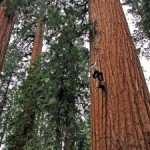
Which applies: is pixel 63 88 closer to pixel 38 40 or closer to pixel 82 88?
pixel 82 88

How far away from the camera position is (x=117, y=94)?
3.51 meters

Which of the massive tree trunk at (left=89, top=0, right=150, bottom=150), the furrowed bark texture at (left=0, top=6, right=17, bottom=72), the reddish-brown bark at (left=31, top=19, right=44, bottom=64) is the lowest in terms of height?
the massive tree trunk at (left=89, top=0, right=150, bottom=150)

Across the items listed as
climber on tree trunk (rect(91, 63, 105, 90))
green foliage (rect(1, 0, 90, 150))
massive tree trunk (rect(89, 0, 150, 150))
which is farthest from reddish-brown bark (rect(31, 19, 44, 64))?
climber on tree trunk (rect(91, 63, 105, 90))

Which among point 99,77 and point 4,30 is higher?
point 4,30

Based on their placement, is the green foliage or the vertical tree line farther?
the green foliage

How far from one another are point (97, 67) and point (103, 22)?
A: 89cm

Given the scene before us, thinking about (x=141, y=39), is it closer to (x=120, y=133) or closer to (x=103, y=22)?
(x=103, y=22)

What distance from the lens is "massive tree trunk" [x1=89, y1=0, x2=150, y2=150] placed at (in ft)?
10.3

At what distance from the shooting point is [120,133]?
3.15 metres

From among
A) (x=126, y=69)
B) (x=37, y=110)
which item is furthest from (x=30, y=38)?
(x=126, y=69)

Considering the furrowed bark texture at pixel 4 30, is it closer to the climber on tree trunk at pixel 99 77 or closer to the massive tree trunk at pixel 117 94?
the massive tree trunk at pixel 117 94

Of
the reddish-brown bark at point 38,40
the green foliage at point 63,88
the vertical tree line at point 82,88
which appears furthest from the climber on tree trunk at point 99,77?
the reddish-brown bark at point 38,40

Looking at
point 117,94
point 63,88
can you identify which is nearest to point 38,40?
point 63,88

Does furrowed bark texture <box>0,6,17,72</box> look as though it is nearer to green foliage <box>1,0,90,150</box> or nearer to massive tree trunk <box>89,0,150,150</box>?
green foliage <box>1,0,90,150</box>
